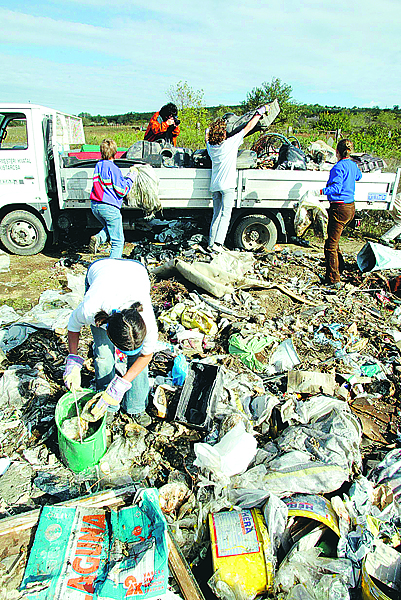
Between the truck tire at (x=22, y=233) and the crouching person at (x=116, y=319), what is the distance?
385 cm

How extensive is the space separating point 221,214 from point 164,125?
2228mm

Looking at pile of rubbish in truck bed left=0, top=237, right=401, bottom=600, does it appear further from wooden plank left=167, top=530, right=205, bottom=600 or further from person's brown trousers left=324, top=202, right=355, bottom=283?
person's brown trousers left=324, top=202, right=355, bottom=283

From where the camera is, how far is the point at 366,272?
5.46 m

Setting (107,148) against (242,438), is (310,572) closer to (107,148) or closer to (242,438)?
(242,438)

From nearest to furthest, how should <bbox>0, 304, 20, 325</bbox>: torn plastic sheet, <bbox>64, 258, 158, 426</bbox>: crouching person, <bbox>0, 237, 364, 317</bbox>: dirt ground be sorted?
<bbox>64, 258, 158, 426</bbox>: crouching person < <bbox>0, 304, 20, 325</bbox>: torn plastic sheet < <bbox>0, 237, 364, 317</bbox>: dirt ground

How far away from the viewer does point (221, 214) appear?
18.6 feet

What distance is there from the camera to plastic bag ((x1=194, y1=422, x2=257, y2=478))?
2.23m

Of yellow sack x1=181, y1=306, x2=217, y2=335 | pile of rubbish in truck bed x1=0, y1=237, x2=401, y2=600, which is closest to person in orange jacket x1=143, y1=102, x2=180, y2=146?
pile of rubbish in truck bed x1=0, y1=237, x2=401, y2=600

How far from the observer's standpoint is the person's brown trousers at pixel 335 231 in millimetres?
5078

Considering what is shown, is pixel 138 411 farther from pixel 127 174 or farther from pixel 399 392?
pixel 127 174

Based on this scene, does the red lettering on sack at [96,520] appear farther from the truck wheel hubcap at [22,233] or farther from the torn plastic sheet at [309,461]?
the truck wheel hubcap at [22,233]

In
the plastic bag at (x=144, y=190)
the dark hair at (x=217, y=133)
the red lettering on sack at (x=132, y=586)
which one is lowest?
the red lettering on sack at (x=132, y=586)

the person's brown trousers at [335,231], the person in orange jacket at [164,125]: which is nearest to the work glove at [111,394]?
the person's brown trousers at [335,231]

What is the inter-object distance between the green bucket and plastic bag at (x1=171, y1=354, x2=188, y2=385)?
0.79 metres
